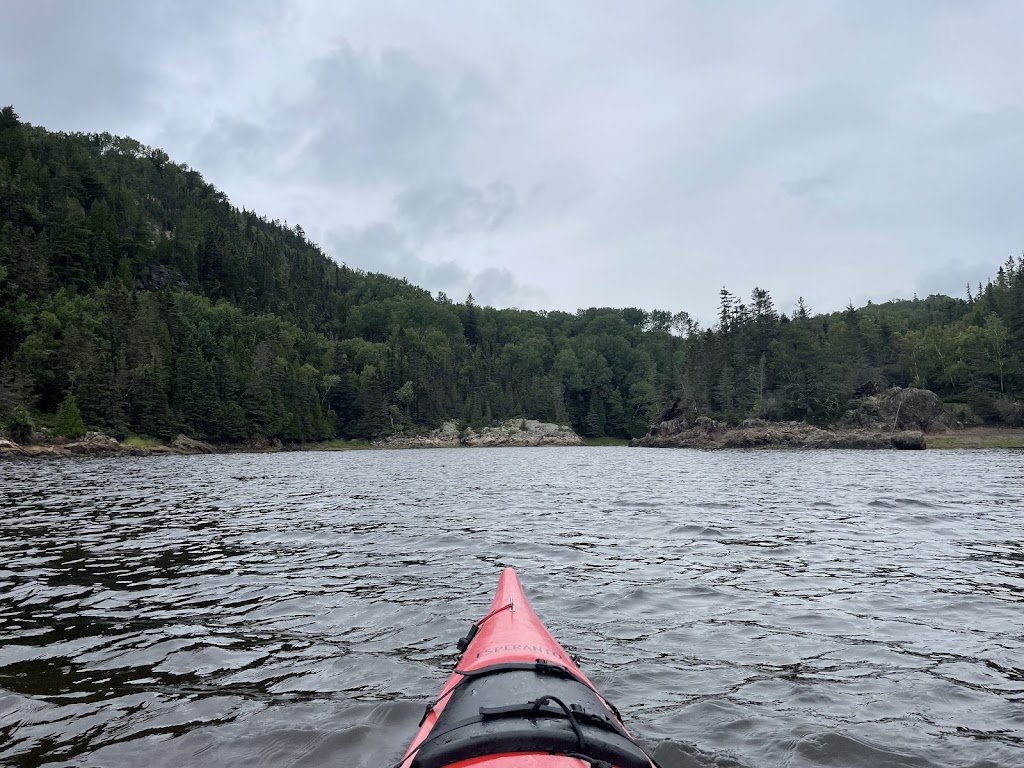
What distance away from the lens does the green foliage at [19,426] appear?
179ft

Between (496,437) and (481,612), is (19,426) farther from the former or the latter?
(496,437)

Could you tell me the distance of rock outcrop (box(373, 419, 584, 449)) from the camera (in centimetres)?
11869

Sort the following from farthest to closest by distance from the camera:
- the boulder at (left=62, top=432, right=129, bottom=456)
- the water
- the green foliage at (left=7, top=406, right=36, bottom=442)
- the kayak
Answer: the boulder at (left=62, top=432, right=129, bottom=456), the green foliage at (left=7, top=406, right=36, bottom=442), the water, the kayak

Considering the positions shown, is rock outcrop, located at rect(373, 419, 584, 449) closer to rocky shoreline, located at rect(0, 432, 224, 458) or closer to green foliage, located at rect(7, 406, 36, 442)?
rocky shoreline, located at rect(0, 432, 224, 458)

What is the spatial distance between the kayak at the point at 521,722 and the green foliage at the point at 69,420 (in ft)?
234

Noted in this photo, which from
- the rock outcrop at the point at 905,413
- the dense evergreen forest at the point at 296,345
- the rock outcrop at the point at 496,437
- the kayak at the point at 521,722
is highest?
the dense evergreen forest at the point at 296,345

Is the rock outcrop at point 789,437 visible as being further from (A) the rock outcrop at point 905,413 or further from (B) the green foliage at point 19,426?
(B) the green foliage at point 19,426

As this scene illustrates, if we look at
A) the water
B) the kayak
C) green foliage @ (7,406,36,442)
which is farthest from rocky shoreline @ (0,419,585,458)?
the kayak

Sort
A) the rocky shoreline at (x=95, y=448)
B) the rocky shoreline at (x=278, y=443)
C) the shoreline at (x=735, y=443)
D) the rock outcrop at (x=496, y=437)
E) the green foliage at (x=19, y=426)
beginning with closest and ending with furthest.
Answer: the rocky shoreline at (x=95, y=448) < the green foliage at (x=19, y=426) < the rocky shoreline at (x=278, y=443) < the shoreline at (x=735, y=443) < the rock outcrop at (x=496, y=437)

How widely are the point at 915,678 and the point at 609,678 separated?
130 inches

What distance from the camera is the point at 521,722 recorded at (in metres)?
3.64

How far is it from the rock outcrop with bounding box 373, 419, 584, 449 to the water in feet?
330

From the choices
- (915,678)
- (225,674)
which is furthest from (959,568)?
(225,674)

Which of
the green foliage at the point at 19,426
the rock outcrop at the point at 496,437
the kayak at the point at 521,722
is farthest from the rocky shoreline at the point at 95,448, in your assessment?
the kayak at the point at 521,722
